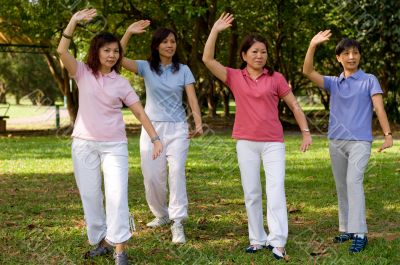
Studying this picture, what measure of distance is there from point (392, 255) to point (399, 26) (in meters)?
14.7

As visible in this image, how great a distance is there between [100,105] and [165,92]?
1.09m

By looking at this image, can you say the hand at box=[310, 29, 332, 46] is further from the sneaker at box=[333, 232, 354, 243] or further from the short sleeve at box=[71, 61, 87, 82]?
the short sleeve at box=[71, 61, 87, 82]

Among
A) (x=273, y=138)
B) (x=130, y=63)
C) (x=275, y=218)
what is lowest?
(x=275, y=218)

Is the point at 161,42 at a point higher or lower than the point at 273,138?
higher

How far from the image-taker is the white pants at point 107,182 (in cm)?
490

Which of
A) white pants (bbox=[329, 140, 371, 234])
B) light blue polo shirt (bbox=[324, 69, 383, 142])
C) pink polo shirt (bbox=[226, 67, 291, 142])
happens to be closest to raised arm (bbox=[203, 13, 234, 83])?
pink polo shirt (bbox=[226, 67, 291, 142])

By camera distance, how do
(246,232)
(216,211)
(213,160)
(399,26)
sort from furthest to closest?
(399,26) < (213,160) < (216,211) < (246,232)

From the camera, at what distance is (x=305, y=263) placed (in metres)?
5.07

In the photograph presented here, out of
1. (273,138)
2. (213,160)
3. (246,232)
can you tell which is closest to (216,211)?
(246,232)

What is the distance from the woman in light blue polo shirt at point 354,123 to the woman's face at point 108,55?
1770mm

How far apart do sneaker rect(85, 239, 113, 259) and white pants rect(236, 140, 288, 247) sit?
1.27 meters

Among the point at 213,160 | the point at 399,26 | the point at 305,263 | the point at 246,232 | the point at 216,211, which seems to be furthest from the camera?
the point at 399,26

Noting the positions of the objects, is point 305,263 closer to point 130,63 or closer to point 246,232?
point 246,232

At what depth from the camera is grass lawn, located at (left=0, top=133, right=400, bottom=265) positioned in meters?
5.34
